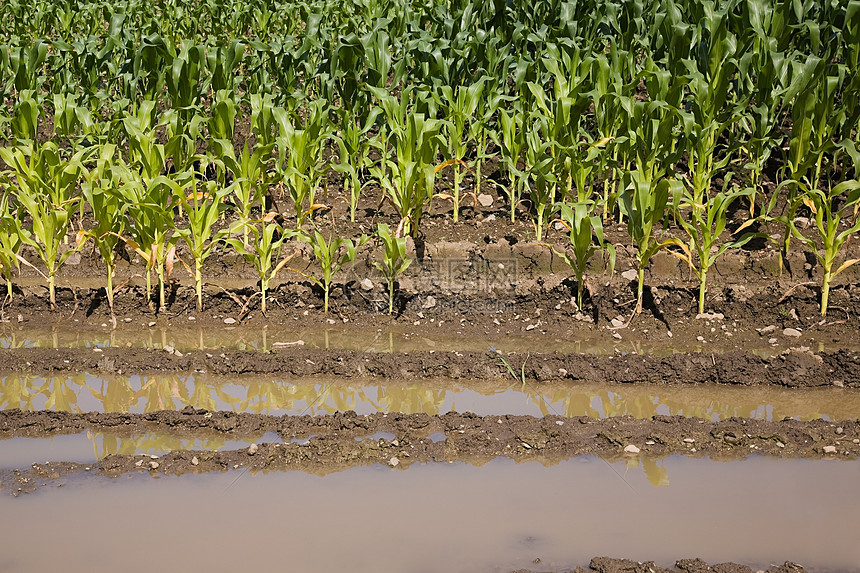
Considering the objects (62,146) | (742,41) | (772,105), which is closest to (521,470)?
(772,105)

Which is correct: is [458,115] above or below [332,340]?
above

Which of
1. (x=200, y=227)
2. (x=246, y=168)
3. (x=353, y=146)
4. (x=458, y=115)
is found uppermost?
(x=458, y=115)

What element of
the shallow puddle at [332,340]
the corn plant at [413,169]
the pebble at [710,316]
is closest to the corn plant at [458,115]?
the corn plant at [413,169]

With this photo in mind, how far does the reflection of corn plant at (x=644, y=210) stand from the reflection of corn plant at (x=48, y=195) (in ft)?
11.8

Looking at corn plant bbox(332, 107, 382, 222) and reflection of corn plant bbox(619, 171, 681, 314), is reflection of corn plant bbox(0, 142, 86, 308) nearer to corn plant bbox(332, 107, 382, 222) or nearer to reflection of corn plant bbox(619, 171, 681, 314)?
corn plant bbox(332, 107, 382, 222)

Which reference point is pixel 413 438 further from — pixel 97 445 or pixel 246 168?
pixel 246 168

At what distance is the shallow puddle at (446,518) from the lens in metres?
3.45

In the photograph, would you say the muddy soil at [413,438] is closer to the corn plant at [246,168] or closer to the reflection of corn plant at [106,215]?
the reflection of corn plant at [106,215]

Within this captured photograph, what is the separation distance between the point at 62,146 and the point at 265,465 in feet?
20.0

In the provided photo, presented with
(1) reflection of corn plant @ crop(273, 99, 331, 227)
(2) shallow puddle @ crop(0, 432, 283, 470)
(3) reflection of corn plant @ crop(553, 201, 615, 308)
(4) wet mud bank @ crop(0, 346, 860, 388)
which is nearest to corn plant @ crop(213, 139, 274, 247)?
(1) reflection of corn plant @ crop(273, 99, 331, 227)

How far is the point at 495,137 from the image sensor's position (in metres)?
7.09

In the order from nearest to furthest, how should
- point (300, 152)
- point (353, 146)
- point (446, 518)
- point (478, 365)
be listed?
point (446, 518) < point (478, 365) < point (300, 152) < point (353, 146)

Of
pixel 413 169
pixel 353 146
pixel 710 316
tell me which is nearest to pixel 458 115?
pixel 353 146

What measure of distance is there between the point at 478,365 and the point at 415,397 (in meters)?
0.42
